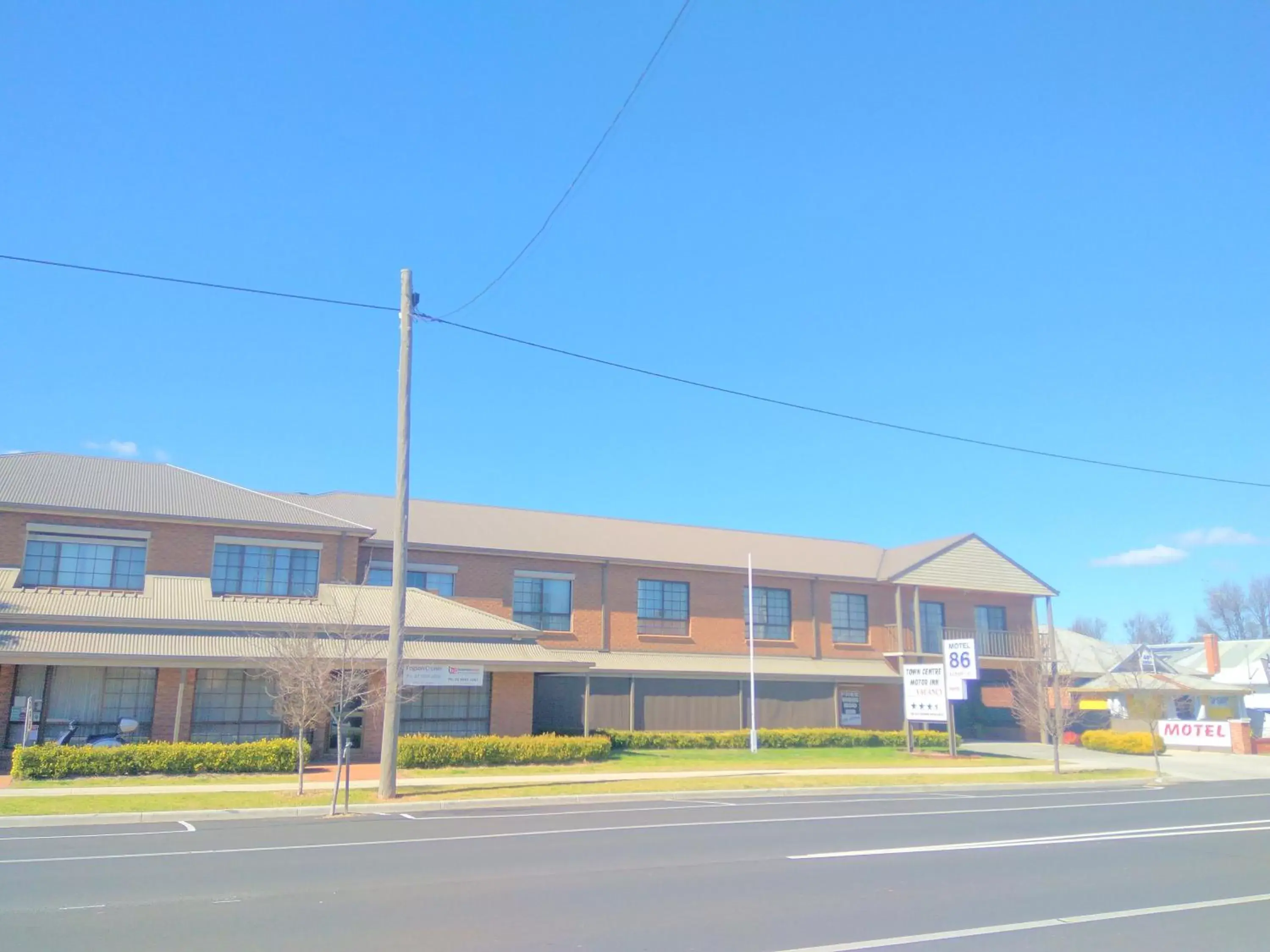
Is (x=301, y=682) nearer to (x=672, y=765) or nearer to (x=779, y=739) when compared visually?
(x=672, y=765)

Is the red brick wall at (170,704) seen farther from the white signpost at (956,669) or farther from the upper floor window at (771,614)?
the white signpost at (956,669)

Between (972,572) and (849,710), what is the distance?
7.86 meters

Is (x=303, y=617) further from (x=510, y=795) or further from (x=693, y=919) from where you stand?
(x=693, y=919)

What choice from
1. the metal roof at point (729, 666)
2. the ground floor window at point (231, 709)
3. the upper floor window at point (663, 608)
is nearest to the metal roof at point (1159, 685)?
the metal roof at point (729, 666)

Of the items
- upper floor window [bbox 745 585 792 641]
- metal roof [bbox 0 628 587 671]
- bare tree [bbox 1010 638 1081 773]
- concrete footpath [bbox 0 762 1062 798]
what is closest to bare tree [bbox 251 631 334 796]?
metal roof [bbox 0 628 587 671]

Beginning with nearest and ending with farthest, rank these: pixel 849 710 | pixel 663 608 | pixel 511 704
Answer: pixel 511 704
pixel 663 608
pixel 849 710

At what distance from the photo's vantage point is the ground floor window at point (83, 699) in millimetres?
23641

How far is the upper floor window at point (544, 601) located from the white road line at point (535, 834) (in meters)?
17.4

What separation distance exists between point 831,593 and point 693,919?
102 ft

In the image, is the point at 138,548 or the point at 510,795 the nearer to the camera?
A: the point at 510,795

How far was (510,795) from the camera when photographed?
19219mm

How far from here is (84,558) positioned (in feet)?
85.1

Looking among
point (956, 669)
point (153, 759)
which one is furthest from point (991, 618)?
point (153, 759)

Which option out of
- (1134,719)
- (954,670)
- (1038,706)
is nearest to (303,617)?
(954,670)
